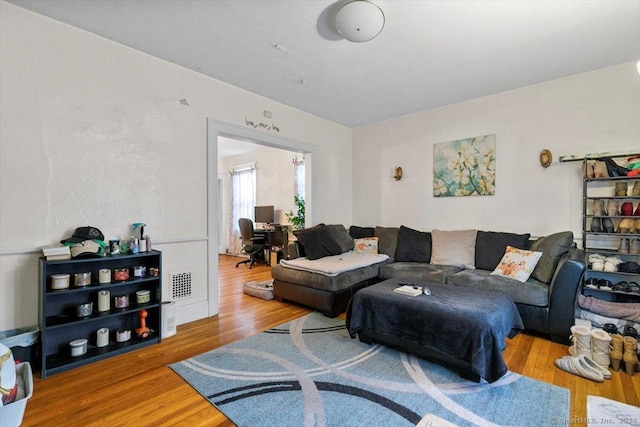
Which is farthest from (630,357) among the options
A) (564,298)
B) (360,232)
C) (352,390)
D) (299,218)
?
(299,218)

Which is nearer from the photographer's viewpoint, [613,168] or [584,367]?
[584,367]

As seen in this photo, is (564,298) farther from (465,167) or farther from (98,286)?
(98,286)

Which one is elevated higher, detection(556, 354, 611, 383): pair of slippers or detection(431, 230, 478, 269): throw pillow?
detection(431, 230, 478, 269): throw pillow

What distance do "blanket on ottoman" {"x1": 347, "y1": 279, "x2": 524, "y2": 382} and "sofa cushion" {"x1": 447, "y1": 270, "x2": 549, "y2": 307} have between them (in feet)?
1.21

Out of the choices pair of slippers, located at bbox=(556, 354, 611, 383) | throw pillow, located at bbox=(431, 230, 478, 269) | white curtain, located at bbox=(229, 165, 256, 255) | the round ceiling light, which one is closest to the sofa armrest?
pair of slippers, located at bbox=(556, 354, 611, 383)

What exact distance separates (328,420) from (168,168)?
2529mm

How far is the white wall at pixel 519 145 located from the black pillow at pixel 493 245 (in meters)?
0.29

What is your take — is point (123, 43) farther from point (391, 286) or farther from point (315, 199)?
point (391, 286)

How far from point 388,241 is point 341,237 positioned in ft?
2.27

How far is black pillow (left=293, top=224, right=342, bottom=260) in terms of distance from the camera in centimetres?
383

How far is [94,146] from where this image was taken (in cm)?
246

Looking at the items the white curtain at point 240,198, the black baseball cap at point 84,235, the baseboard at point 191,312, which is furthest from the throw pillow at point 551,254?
the white curtain at point 240,198

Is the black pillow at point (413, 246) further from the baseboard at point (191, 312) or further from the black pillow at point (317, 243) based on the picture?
the baseboard at point (191, 312)

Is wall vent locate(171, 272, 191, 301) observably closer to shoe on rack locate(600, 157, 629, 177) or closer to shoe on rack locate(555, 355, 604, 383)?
shoe on rack locate(555, 355, 604, 383)
